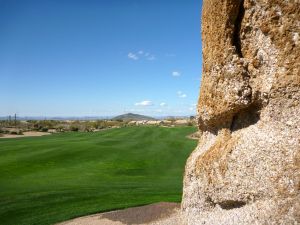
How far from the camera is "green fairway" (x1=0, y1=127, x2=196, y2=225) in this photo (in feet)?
56.0

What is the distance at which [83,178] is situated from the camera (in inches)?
1061

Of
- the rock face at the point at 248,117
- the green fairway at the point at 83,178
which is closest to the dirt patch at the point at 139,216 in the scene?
the green fairway at the point at 83,178

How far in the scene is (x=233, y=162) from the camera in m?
7.50

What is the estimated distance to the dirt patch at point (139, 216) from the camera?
14.1 metres

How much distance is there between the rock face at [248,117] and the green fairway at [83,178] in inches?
354

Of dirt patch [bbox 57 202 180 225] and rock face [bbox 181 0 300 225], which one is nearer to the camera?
rock face [bbox 181 0 300 225]

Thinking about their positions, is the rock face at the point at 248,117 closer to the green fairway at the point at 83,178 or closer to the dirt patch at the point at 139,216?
the dirt patch at the point at 139,216

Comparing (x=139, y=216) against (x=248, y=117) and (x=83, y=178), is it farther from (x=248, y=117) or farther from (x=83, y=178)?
(x=83, y=178)

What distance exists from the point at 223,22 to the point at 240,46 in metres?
0.61

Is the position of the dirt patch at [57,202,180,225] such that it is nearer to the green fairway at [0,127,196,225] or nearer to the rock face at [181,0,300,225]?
the green fairway at [0,127,196,225]

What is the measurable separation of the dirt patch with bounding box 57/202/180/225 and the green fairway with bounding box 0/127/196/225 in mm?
1006

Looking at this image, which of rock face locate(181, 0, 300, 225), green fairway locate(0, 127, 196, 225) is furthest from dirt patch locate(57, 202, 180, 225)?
rock face locate(181, 0, 300, 225)

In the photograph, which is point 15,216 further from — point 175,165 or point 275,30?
point 175,165

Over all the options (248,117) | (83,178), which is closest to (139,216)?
(248,117)
